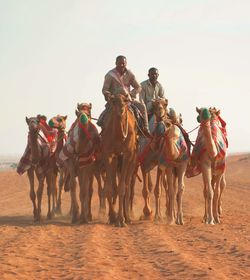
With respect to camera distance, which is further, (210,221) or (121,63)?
(121,63)

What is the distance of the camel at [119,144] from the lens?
11.9m

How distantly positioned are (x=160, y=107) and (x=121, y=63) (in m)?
1.33

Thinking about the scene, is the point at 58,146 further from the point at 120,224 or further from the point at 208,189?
the point at 208,189

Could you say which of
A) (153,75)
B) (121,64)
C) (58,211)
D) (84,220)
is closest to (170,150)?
(121,64)

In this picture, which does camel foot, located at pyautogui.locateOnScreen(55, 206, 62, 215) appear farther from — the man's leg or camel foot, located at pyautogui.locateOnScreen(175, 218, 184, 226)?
camel foot, located at pyautogui.locateOnScreen(175, 218, 184, 226)

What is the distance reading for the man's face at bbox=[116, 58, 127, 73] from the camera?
42.7ft

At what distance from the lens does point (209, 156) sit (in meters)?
12.6

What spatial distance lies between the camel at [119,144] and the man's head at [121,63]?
1.12 meters

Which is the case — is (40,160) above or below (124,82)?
below

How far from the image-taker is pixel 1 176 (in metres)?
37.7

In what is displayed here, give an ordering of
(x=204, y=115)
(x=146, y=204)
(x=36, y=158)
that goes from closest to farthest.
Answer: (x=204, y=115)
(x=36, y=158)
(x=146, y=204)

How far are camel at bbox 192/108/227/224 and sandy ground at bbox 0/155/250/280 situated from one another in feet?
1.71

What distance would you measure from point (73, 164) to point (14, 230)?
99.7 inches

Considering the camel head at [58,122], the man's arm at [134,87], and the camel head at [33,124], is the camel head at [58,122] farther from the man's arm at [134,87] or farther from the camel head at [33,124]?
the man's arm at [134,87]
